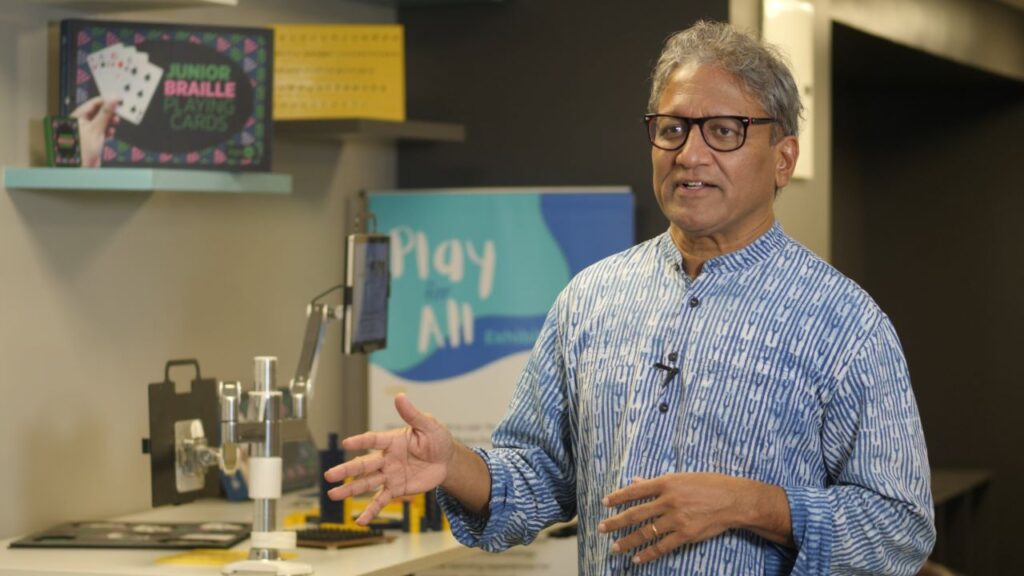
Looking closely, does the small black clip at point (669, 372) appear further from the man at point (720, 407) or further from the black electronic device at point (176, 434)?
the black electronic device at point (176, 434)

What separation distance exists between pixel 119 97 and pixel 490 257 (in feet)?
3.52

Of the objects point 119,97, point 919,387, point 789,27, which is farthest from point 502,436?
point 919,387

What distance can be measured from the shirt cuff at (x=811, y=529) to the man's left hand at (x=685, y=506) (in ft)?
0.20

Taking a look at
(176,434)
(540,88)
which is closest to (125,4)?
(176,434)

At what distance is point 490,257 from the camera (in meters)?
3.81

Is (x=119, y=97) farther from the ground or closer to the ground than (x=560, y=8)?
closer to the ground

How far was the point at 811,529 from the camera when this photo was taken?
6.07 feet

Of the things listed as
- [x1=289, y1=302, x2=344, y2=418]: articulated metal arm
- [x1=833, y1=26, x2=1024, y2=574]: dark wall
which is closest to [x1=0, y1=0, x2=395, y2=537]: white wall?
[x1=289, y1=302, x2=344, y2=418]: articulated metal arm

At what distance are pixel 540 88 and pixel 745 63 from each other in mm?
2026

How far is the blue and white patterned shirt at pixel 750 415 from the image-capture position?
1882mm

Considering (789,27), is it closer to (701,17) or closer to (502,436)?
(701,17)

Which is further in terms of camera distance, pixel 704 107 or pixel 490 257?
pixel 490 257

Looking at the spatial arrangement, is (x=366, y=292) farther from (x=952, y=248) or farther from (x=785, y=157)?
(x=952, y=248)

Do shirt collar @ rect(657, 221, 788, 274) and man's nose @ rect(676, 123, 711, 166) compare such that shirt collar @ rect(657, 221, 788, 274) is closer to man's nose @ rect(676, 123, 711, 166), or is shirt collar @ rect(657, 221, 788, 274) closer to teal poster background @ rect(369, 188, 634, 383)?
man's nose @ rect(676, 123, 711, 166)
